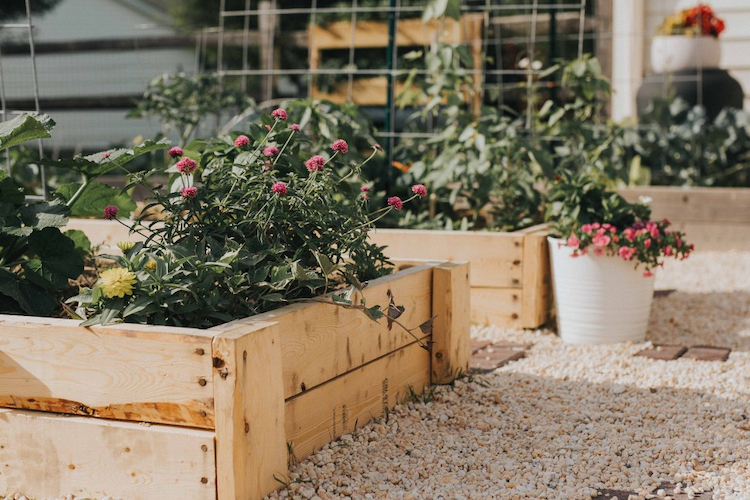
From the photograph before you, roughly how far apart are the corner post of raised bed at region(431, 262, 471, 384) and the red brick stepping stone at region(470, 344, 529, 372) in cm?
19

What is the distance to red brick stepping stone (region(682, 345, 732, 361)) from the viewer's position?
10.2 ft

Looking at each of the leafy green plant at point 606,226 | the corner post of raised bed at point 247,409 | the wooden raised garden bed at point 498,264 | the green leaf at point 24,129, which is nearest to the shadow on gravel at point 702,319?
Result: the leafy green plant at point 606,226

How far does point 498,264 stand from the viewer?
3.44 metres

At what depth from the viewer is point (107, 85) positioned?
765 cm

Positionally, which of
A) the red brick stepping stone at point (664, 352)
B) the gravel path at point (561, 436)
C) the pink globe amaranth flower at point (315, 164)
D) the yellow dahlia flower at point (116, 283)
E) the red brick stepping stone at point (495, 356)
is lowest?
the gravel path at point (561, 436)

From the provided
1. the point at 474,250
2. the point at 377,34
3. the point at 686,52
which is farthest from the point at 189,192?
the point at 686,52

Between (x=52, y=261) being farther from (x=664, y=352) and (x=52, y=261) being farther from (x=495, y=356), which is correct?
(x=664, y=352)

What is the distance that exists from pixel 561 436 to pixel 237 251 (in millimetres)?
981

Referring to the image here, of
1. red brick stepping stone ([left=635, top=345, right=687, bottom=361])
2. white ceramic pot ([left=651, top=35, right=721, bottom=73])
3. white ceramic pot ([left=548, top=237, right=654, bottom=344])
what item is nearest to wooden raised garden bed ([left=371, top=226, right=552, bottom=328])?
white ceramic pot ([left=548, top=237, right=654, bottom=344])

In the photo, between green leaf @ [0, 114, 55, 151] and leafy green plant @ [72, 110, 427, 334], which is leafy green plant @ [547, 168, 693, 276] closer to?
leafy green plant @ [72, 110, 427, 334]

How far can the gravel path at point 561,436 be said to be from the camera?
6.57 ft

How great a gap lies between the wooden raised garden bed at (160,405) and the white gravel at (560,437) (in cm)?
16

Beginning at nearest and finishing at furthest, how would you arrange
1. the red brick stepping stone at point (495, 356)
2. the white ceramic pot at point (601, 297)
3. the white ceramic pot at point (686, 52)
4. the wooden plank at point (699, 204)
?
the red brick stepping stone at point (495, 356) → the white ceramic pot at point (601, 297) → the wooden plank at point (699, 204) → the white ceramic pot at point (686, 52)

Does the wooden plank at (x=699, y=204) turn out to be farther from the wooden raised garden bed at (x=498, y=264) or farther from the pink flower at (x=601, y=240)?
the pink flower at (x=601, y=240)
